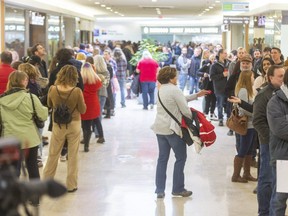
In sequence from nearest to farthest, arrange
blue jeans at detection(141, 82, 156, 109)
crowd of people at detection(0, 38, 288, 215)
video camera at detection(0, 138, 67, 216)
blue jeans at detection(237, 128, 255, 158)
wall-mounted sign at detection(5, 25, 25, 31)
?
1. video camera at detection(0, 138, 67, 216)
2. crowd of people at detection(0, 38, 288, 215)
3. blue jeans at detection(237, 128, 255, 158)
4. blue jeans at detection(141, 82, 156, 109)
5. wall-mounted sign at detection(5, 25, 25, 31)

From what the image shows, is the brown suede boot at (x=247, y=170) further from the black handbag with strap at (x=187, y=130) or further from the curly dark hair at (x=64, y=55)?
the curly dark hair at (x=64, y=55)

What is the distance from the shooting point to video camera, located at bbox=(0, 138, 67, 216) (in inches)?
46.7

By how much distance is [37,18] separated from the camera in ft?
59.1

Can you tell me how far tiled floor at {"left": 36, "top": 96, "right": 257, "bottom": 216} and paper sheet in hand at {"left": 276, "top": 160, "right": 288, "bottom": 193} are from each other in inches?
50.8

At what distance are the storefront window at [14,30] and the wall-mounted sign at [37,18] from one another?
78cm

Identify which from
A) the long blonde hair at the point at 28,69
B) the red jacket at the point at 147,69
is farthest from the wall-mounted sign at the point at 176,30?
the long blonde hair at the point at 28,69

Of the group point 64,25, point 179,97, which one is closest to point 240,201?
point 179,97

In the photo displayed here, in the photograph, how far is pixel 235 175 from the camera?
6738 millimetres

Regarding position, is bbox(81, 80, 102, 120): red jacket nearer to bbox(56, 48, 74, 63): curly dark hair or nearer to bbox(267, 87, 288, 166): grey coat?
bbox(56, 48, 74, 63): curly dark hair

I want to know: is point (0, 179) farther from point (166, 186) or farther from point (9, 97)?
point (166, 186)

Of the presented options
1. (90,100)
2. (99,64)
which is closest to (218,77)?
(99,64)

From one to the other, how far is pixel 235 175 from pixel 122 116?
21.6ft

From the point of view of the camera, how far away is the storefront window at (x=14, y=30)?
14695mm

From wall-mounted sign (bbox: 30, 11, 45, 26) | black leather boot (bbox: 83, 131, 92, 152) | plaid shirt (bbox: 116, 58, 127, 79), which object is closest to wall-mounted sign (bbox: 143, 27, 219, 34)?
wall-mounted sign (bbox: 30, 11, 45, 26)
